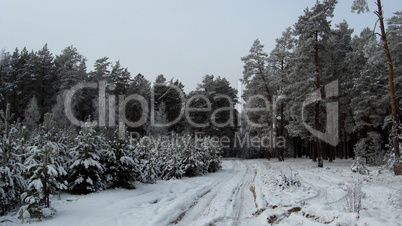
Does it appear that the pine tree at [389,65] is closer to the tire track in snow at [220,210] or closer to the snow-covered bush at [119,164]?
the tire track in snow at [220,210]

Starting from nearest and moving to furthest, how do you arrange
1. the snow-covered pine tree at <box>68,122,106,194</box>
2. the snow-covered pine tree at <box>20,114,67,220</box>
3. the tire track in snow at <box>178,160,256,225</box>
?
the snow-covered pine tree at <box>20,114,67,220</box> → the tire track in snow at <box>178,160,256,225</box> → the snow-covered pine tree at <box>68,122,106,194</box>

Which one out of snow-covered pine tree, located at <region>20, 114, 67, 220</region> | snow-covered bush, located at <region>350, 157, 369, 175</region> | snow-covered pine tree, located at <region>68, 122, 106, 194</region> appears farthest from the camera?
snow-covered bush, located at <region>350, 157, 369, 175</region>

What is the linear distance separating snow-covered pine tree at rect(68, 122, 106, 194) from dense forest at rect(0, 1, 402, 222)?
0.13 feet

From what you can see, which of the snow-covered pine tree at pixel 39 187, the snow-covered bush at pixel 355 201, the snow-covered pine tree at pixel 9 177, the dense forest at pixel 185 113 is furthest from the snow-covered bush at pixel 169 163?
the snow-covered bush at pixel 355 201

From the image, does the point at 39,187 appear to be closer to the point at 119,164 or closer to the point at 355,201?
the point at 119,164

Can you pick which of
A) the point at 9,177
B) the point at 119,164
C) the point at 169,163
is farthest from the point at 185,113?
the point at 9,177

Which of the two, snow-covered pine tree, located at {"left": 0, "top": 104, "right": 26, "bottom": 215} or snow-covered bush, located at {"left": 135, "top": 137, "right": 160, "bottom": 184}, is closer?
snow-covered pine tree, located at {"left": 0, "top": 104, "right": 26, "bottom": 215}

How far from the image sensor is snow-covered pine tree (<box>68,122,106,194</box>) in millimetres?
9906

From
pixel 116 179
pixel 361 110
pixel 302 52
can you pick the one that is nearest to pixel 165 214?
pixel 116 179

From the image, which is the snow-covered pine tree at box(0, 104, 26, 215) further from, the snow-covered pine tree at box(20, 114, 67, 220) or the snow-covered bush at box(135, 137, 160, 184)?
the snow-covered bush at box(135, 137, 160, 184)

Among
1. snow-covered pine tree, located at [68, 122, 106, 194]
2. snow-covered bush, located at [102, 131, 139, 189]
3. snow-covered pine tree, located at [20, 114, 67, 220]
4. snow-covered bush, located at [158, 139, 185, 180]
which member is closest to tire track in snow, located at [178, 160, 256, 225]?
snow-covered bush, located at [102, 131, 139, 189]

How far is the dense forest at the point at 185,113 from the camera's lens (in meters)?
8.31

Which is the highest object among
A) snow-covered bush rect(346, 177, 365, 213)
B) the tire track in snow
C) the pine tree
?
the pine tree

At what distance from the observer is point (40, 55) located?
1802 inches
